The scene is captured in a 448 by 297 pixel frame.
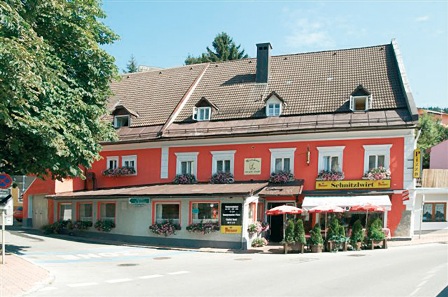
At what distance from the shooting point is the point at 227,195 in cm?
2525

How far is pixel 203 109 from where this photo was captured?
106 ft

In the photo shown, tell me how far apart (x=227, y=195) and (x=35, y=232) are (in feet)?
49.5

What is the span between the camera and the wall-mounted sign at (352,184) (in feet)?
88.2

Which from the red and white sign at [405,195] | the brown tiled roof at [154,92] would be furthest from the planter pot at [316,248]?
the brown tiled roof at [154,92]

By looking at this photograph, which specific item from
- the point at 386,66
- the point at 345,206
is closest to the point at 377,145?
the point at 345,206

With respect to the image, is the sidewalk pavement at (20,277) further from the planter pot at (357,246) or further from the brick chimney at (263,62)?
the brick chimney at (263,62)

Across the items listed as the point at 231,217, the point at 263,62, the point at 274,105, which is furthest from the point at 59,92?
the point at 263,62

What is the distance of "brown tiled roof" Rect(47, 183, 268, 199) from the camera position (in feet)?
85.4

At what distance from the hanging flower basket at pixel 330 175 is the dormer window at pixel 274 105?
15.9 ft

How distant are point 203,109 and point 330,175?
384 inches

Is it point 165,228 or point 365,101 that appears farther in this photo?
point 365,101

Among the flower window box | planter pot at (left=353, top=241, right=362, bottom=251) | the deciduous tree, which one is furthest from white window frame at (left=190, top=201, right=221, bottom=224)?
planter pot at (left=353, top=241, right=362, bottom=251)

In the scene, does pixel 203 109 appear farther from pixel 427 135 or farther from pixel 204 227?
pixel 427 135

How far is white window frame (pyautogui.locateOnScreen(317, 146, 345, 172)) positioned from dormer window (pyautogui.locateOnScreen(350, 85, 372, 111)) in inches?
105
